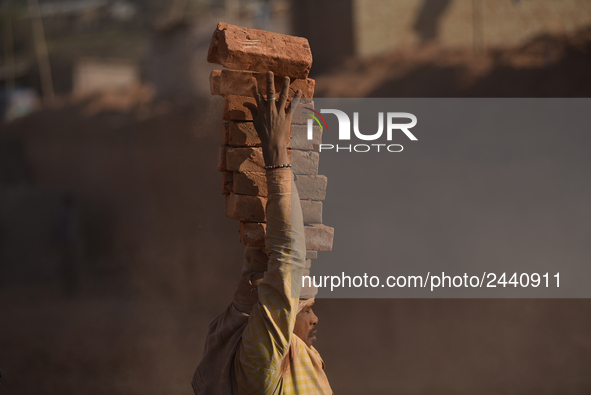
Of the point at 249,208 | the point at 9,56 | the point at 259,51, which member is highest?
the point at 9,56

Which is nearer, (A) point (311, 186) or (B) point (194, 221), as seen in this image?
(A) point (311, 186)

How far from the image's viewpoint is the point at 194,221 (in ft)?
20.4

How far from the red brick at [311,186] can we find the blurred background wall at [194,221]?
3.56 meters

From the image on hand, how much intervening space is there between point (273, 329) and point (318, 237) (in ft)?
1.83

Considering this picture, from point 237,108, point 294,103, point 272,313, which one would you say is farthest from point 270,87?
point 272,313

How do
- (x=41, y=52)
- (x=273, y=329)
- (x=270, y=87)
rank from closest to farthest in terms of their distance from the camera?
(x=273, y=329)
(x=270, y=87)
(x=41, y=52)

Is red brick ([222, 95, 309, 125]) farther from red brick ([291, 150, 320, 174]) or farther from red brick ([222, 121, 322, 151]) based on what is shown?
red brick ([291, 150, 320, 174])

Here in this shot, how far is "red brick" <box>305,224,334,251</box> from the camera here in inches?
79.1

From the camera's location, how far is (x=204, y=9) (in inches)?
350

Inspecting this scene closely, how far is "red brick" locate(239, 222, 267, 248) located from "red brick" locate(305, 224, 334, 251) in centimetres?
21

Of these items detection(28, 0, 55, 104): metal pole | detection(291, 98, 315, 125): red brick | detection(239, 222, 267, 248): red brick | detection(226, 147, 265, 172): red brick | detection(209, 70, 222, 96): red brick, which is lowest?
detection(239, 222, 267, 248): red brick

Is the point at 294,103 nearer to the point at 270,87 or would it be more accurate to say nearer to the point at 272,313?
the point at 270,87

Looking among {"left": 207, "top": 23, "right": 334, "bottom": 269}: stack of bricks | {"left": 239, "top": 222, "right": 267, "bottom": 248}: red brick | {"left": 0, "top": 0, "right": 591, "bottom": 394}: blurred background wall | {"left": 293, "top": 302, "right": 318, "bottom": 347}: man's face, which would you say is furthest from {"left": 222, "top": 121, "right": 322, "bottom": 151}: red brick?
{"left": 0, "top": 0, "right": 591, "bottom": 394}: blurred background wall

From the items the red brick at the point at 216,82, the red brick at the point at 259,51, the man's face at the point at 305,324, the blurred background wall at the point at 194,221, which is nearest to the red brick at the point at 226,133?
the red brick at the point at 216,82
